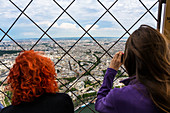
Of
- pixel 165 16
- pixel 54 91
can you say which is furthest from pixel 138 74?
pixel 165 16

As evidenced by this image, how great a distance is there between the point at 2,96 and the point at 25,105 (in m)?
1.16

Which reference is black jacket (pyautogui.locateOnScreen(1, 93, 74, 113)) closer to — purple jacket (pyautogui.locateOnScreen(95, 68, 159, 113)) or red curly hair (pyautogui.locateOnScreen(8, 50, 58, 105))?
red curly hair (pyautogui.locateOnScreen(8, 50, 58, 105))

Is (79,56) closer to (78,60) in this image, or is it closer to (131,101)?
(78,60)

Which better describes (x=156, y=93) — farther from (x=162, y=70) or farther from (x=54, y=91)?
(x=54, y=91)

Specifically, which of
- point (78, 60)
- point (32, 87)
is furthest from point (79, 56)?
point (32, 87)

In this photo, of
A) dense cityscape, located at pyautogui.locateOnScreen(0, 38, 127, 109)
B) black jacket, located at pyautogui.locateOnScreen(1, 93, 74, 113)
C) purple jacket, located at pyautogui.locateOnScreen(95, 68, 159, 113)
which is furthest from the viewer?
dense cityscape, located at pyautogui.locateOnScreen(0, 38, 127, 109)

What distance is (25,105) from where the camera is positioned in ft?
2.68

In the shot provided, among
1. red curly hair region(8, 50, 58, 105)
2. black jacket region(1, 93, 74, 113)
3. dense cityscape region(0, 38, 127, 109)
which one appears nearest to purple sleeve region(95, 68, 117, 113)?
black jacket region(1, 93, 74, 113)

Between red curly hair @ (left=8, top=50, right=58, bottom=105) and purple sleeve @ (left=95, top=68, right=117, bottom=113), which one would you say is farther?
red curly hair @ (left=8, top=50, right=58, bottom=105)

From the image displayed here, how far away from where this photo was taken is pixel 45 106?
816 mm

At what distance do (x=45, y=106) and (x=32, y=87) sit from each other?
0.45 ft

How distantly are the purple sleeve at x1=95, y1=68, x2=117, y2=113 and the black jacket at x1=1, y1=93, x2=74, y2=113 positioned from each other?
0.22 meters

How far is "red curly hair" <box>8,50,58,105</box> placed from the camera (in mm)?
808

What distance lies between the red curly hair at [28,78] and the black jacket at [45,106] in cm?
3
